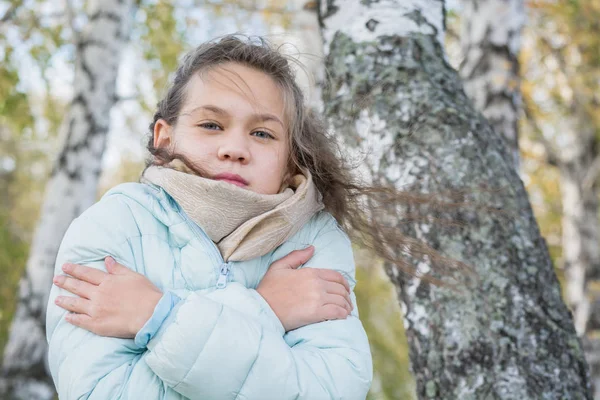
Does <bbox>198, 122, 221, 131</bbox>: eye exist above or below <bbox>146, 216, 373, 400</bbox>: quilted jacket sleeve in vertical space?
above

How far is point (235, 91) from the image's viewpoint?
79.4 inches

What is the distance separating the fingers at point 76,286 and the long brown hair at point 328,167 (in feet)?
1.63

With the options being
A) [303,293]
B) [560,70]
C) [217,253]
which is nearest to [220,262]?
[217,253]

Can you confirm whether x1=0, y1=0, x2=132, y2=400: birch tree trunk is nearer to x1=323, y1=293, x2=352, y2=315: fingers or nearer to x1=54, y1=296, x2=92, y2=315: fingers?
x1=54, y1=296, x2=92, y2=315: fingers

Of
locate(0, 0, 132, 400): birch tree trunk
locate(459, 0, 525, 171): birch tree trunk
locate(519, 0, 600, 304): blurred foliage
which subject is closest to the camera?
locate(459, 0, 525, 171): birch tree trunk

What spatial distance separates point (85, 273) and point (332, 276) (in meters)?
0.71

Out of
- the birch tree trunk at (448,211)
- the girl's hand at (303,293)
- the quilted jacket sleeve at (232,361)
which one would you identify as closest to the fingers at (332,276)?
the girl's hand at (303,293)

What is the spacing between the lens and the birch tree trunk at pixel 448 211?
6.64ft

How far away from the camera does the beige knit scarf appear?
186 cm

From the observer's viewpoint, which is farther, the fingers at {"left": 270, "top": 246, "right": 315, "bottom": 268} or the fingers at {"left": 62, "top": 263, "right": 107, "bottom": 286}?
the fingers at {"left": 270, "top": 246, "right": 315, "bottom": 268}

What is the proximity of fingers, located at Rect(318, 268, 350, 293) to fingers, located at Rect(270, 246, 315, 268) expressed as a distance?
0.08m

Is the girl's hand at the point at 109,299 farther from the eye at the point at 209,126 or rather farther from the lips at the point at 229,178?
the eye at the point at 209,126

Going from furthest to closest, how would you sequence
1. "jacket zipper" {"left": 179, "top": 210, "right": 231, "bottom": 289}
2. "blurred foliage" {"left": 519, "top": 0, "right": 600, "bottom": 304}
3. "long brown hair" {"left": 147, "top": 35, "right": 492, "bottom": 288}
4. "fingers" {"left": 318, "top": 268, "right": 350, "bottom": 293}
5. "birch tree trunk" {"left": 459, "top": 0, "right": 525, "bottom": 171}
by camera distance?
"blurred foliage" {"left": 519, "top": 0, "right": 600, "bottom": 304} → "birch tree trunk" {"left": 459, "top": 0, "right": 525, "bottom": 171} → "long brown hair" {"left": 147, "top": 35, "right": 492, "bottom": 288} → "fingers" {"left": 318, "top": 268, "right": 350, "bottom": 293} → "jacket zipper" {"left": 179, "top": 210, "right": 231, "bottom": 289}

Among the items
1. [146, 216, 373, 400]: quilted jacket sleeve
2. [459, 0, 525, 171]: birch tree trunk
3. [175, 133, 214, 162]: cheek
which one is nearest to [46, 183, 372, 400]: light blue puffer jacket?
[146, 216, 373, 400]: quilted jacket sleeve
